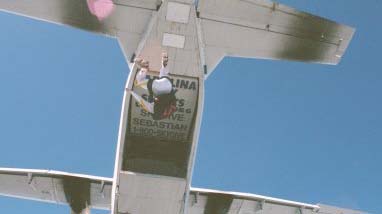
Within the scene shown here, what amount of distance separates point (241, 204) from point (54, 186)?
220 inches

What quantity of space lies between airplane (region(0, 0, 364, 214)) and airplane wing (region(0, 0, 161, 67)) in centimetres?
2

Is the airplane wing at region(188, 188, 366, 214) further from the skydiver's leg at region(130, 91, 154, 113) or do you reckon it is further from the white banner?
the skydiver's leg at region(130, 91, 154, 113)

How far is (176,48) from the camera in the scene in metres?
10.3

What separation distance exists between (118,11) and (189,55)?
5.54 ft

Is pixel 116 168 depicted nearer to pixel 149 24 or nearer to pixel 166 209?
pixel 166 209

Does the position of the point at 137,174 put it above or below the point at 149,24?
below

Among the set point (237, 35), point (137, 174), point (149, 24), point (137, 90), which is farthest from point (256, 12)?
point (137, 174)

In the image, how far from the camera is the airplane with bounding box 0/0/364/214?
1030cm

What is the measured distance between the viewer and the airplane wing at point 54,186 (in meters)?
15.1

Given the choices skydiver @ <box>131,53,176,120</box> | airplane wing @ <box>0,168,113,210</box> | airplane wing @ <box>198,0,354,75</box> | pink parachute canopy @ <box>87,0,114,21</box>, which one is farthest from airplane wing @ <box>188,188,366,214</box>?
pink parachute canopy @ <box>87,0,114,21</box>

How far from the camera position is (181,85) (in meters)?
11.1

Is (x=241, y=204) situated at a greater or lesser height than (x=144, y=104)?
lesser

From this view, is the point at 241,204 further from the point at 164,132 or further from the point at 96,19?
the point at 96,19

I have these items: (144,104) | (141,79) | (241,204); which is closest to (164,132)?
(144,104)
